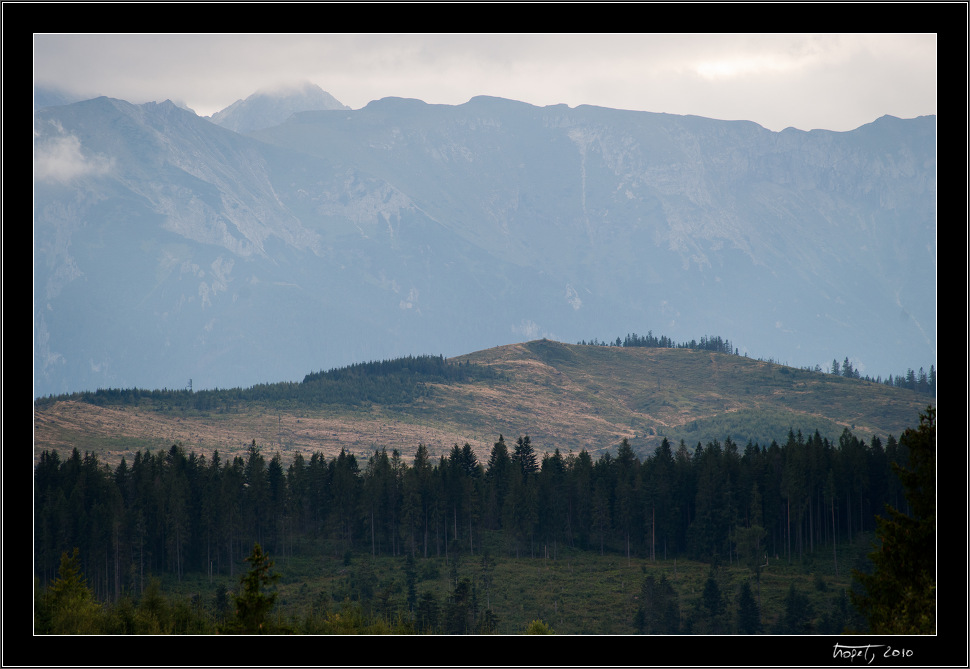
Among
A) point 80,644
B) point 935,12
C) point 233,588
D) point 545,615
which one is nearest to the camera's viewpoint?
point 80,644

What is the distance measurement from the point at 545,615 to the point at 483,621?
1770 centimetres

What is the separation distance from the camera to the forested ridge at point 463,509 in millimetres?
98812

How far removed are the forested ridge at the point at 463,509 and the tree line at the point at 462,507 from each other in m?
0.22

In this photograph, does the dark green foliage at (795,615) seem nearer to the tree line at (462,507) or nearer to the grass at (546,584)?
the grass at (546,584)

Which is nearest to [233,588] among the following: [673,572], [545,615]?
[545,615]

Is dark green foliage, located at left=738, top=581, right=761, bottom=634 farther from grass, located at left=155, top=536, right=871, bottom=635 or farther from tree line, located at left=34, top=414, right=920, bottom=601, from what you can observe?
tree line, located at left=34, top=414, right=920, bottom=601

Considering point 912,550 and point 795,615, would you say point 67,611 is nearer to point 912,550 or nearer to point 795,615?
point 912,550

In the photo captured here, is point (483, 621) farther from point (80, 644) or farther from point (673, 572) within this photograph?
point (80, 644)

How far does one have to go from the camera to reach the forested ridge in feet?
324

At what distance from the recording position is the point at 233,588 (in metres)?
95.0
